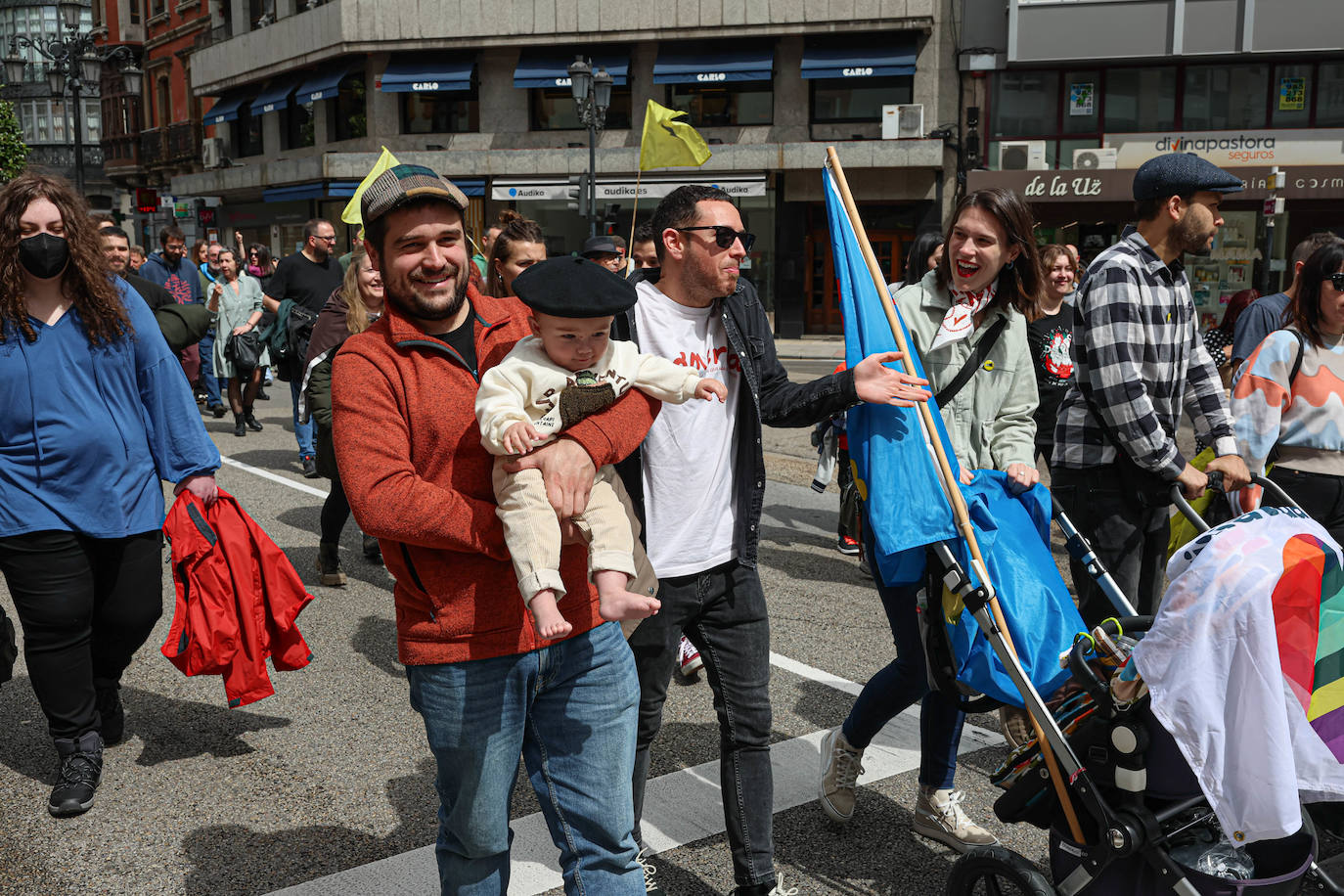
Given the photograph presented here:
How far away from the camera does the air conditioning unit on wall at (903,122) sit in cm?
2620

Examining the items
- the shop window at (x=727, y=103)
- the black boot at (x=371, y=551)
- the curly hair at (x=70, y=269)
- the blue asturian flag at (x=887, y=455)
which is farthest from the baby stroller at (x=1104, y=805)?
the shop window at (x=727, y=103)

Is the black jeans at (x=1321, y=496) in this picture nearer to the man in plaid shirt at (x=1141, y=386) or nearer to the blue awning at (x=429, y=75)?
the man in plaid shirt at (x=1141, y=386)

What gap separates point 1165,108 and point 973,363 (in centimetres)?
2546

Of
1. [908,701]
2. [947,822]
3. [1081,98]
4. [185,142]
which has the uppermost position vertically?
[185,142]

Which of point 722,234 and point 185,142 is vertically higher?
point 185,142

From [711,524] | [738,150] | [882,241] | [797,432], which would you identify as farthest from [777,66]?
[711,524]

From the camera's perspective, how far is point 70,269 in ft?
12.6

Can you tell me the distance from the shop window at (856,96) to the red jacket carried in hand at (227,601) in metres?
25.6

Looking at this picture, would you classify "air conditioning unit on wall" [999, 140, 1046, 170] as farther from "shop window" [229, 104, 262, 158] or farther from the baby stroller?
the baby stroller

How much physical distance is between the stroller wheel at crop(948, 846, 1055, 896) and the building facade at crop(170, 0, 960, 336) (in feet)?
82.2

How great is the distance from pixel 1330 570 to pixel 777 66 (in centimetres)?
2739

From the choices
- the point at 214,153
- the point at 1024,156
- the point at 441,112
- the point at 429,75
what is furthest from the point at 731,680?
the point at 214,153

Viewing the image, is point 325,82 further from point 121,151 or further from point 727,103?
point 121,151

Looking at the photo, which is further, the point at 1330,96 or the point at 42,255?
the point at 1330,96
